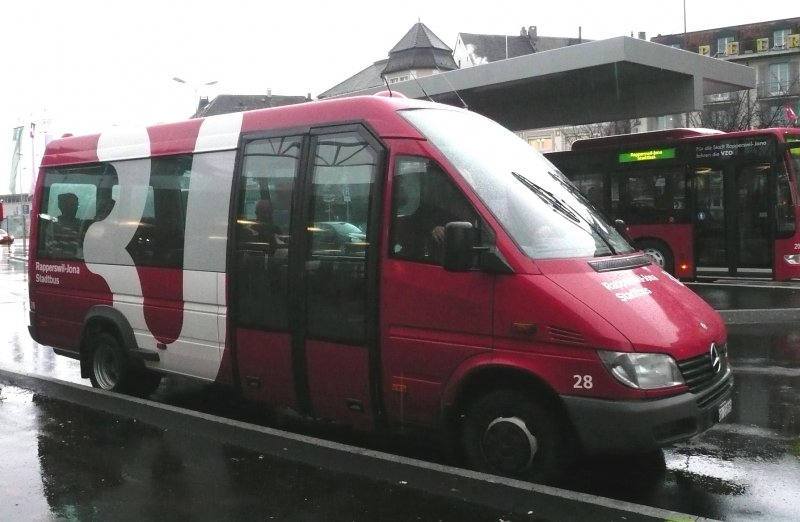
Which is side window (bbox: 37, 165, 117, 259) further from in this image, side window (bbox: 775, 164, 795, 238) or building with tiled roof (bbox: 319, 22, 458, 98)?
building with tiled roof (bbox: 319, 22, 458, 98)

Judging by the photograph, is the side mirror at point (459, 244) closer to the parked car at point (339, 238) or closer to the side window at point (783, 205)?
the parked car at point (339, 238)

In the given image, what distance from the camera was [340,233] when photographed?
225 inches

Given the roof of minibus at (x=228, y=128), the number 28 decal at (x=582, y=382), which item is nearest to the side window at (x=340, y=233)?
the roof of minibus at (x=228, y=128)

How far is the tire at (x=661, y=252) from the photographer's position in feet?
57.8

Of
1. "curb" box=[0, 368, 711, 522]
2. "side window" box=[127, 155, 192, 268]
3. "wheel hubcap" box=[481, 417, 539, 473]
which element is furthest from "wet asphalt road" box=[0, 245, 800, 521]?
"side window" box=[127, 155, 192, 268]

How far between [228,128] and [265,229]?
109 cm

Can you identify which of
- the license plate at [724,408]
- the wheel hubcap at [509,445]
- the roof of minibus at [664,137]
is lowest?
the wheel hubcap at [509,445]

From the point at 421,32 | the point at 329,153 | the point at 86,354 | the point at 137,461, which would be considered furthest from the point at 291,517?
the point at 421,32

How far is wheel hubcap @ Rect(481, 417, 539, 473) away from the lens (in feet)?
15.9

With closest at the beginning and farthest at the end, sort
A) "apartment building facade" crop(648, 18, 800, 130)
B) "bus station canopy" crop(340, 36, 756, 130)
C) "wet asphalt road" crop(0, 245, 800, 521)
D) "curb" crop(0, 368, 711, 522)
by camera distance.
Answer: "curb" crop(0, 368, 711, 522) < "wet asphalt road" crop(0, 245, 800, 521) < "bus station canopy" crop(340, 36, 756, 130) < "apartment building facade" crop(648, 18, 800, 130)

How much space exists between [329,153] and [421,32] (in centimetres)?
7707

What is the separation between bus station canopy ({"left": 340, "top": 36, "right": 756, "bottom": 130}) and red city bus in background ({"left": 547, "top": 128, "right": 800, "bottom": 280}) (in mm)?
1016

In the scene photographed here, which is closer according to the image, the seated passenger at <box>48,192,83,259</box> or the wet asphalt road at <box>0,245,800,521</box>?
the wet asphalt road at <box>0,245,800,521</box>

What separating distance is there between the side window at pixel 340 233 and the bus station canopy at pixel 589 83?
815 cm
